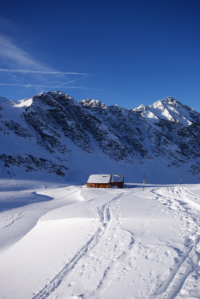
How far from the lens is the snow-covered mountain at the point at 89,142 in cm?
3964

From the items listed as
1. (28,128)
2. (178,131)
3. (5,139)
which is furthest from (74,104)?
(178,131)

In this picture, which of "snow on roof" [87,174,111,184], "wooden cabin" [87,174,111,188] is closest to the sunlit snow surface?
"wooden cabin" [87,174,111,188]

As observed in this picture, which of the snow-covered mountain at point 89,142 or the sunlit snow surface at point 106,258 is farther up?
the snow-covered mountain at point 89,142

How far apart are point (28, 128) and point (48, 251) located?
148 feet

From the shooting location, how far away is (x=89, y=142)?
56.9 metres

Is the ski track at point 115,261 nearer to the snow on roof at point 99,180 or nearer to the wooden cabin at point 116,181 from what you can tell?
the snow on roof at point 99,180

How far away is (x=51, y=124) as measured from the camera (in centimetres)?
5603

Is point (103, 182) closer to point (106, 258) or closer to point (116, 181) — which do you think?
point (116, 181)

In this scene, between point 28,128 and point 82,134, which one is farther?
point 82,134

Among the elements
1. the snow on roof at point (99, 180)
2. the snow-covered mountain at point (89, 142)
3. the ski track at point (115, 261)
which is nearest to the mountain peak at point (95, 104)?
the snow-covered mountain at point (89, 142)

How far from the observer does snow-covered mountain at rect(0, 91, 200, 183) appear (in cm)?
3964

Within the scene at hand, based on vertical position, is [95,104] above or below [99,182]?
above

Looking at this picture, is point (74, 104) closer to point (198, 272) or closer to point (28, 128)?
point (28, 128)

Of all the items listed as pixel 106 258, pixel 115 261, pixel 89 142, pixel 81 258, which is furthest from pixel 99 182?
pixel 89 142
